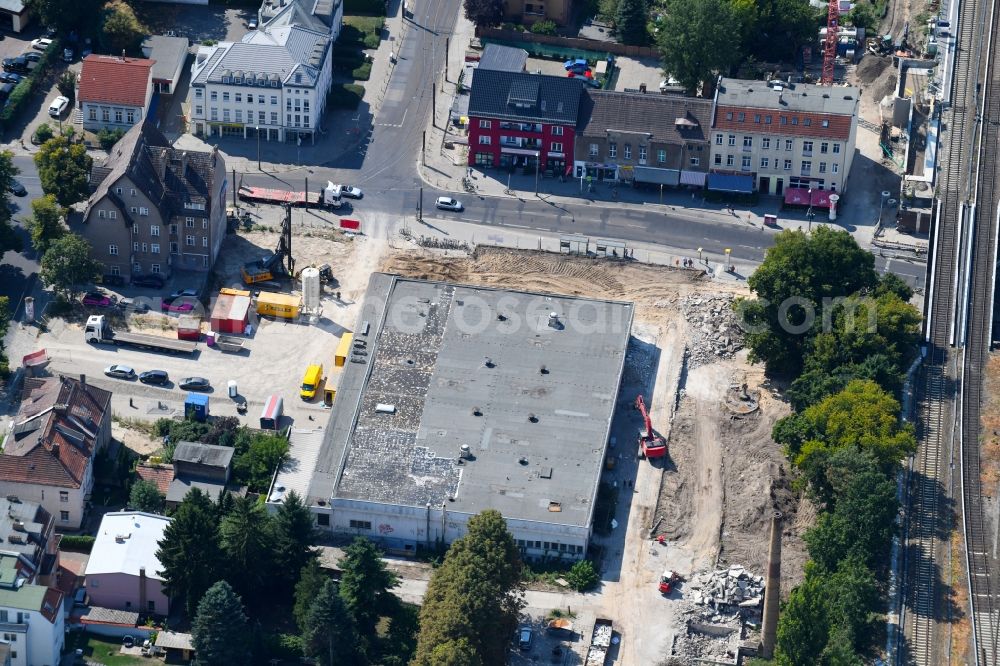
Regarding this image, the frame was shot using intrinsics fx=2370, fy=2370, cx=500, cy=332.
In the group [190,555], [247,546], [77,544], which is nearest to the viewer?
[190,555]

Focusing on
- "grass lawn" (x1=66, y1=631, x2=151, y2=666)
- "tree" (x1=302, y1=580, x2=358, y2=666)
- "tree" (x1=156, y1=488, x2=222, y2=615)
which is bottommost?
"grass lawn" (x1=66, y1=631, x2=151, y2=666)

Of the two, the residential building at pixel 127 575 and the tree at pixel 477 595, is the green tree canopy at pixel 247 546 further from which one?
the tree at pixel 477 595

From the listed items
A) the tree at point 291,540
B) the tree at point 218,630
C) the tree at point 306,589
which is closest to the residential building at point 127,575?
the tree at point 218,630

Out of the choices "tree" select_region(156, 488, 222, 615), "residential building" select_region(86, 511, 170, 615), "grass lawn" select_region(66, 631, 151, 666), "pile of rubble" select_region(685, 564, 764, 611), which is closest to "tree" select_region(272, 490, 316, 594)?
"tree" select_region(156, 488, 222, 615)

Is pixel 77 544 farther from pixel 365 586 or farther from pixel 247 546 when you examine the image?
pixel 365 586

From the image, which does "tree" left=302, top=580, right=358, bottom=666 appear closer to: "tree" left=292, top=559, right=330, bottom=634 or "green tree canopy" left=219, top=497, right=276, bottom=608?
"tree" left=292, top=559, right=330, bottom=634

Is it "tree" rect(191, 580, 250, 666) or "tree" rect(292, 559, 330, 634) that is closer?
"tree" rect(191, 580, 250, 666)

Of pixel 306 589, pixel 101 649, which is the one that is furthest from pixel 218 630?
pixel 101 649
